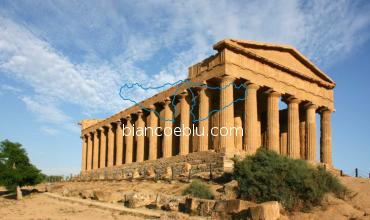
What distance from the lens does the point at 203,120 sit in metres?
31.6

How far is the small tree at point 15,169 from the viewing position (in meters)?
34.4

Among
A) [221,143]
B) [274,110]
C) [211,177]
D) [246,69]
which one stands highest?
[246,69]

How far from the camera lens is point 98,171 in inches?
2005

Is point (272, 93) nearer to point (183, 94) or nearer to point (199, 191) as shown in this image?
point (183, 94)

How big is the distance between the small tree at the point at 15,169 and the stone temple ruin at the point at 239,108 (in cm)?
907

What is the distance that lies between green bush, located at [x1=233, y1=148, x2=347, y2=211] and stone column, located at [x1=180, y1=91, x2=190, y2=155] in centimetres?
1508

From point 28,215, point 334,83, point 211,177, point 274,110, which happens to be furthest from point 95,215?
point 334,83

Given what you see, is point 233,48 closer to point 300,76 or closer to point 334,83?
point 300,76

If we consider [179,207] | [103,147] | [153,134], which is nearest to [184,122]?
[153,134]

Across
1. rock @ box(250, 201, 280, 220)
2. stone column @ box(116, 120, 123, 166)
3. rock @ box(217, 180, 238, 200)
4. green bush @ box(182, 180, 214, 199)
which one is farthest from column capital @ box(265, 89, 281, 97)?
rock @ box(250, 201, 280, 220)

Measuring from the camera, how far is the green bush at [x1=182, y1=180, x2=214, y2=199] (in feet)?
63.2

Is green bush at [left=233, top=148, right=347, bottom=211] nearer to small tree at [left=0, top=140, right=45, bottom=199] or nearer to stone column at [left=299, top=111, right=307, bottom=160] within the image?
stone column at [left=299, top=111, right=307, bottom=160]

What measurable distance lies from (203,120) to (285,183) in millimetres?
15933

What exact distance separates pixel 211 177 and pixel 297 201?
30.5 feet
